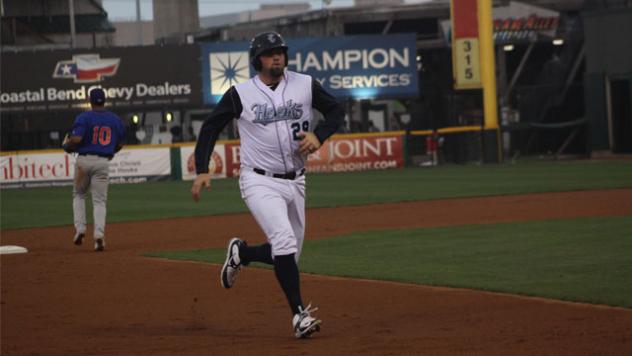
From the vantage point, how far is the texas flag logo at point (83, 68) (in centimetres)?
4225

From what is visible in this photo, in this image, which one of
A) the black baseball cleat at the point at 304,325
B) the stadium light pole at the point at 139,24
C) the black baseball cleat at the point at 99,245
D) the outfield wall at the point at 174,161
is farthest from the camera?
the stadium light pole at the point at 139,24

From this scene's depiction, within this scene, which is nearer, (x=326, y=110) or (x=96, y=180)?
(x=326, y=110)

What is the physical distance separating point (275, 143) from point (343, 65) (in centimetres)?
3514

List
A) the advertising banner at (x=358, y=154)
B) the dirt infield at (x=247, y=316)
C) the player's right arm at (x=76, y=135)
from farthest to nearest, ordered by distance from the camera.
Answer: the advertising banner at (x=358, y=154), the player's right arm at (x=76, y=135), the dirt infield at (x=247, y=316)

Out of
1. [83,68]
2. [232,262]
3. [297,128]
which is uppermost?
[83,68]

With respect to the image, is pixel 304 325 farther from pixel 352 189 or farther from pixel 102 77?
pixel 102 77

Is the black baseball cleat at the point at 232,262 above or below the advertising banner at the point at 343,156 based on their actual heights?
below

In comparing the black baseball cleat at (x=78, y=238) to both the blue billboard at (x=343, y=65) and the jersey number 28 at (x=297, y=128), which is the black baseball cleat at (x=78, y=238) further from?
the blue billboard at (x=343, y=65)

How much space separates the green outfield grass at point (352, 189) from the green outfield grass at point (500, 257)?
7.93m

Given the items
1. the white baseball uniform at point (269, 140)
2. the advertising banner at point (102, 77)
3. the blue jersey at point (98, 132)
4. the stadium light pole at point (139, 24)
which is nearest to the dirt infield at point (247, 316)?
the white baseball uniform at point (269, 140)

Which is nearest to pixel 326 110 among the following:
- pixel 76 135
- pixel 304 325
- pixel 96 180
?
pixel 304 325

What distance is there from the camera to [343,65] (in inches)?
1742

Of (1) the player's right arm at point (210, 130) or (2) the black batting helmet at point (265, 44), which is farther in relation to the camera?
(1) the player's right arm at point (210, 130)

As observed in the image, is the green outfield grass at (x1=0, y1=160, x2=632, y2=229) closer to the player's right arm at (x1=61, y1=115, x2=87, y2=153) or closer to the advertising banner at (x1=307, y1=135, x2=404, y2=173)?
the advertising banner at (x1=307, y1=135, x2=404, y2=173)
